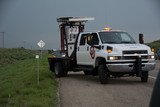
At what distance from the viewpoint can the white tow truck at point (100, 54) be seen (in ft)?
50.0

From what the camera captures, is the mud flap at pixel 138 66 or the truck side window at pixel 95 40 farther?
the truck side window at pixel 95 40

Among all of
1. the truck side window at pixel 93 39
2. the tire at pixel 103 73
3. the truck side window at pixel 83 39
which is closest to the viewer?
the tire at pixel 103 73

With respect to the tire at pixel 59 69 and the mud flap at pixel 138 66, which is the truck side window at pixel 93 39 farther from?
the tire at pixel 59 69

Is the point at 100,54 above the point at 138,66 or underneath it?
above

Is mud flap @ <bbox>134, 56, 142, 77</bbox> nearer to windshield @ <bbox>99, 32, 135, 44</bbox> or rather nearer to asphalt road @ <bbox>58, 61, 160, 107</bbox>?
asphalt road @ <bbox>58, 61, 160, 107</bbox>

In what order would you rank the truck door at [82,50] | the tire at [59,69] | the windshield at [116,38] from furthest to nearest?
the tire at [59,69], the truck door at [82,50], the windshield at [116,38]

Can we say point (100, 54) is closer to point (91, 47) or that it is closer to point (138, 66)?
point (91, 47)

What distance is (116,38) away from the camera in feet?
54.7

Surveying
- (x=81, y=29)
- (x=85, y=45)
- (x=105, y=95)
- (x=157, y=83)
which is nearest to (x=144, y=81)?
(x=85, y=45)

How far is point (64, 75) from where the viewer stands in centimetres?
2019

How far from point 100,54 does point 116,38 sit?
1.16 metres

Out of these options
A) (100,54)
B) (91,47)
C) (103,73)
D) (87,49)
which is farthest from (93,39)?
(103,73)

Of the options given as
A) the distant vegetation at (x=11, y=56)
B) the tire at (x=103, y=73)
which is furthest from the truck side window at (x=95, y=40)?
the distant vegetation at (x=11, y=56)

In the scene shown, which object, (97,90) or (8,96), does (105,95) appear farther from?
(8,96)
